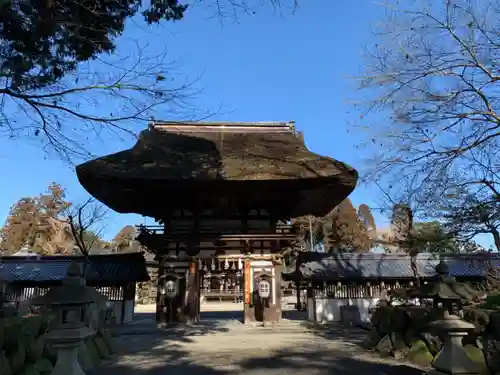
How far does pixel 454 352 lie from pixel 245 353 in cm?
463

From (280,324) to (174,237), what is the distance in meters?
4.82

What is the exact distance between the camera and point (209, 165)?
13.4m

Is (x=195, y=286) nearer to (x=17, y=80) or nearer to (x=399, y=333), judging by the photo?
(x=399, y=333)

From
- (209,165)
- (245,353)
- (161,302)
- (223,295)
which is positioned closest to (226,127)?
(209,165)

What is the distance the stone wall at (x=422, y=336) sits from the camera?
5.80 m

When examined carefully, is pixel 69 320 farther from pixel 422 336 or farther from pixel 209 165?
pixel 209 165

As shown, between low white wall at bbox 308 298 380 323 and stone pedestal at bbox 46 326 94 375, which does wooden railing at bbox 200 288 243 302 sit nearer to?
low white wall at bbox 308 298 380 323

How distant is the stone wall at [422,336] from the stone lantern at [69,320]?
5110 mm

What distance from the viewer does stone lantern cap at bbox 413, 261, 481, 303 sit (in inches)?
251

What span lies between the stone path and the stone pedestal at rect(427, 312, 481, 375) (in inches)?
55.6

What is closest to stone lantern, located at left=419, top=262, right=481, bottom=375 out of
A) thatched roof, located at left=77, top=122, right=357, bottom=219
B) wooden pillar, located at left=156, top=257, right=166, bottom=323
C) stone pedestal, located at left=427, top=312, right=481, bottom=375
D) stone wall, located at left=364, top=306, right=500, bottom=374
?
stone pedestal, located at left=427, top=312, right=481, bottom=375

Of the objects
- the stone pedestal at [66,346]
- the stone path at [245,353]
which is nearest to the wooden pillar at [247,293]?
the stone path at [245,353]

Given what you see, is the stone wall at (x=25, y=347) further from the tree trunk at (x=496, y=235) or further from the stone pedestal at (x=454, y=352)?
the tree trunk at (x=496, y=235)

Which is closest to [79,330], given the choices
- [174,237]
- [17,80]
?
[17,80]
